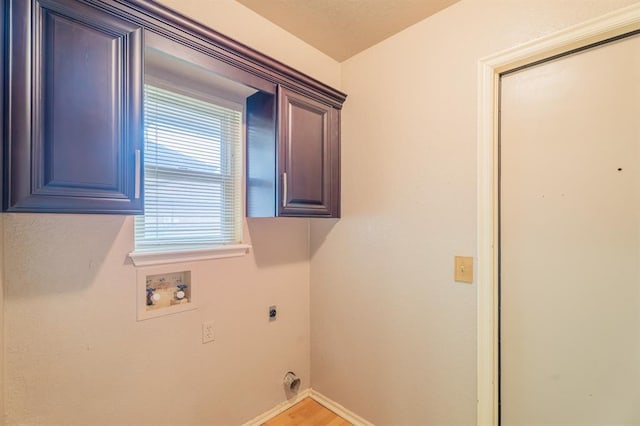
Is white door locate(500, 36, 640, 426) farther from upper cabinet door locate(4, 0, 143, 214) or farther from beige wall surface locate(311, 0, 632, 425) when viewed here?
upper cabinet door locate(4, 0, 143, 214)

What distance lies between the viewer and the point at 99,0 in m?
1.04

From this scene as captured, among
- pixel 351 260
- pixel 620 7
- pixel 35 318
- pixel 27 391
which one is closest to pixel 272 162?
pixel 351 260

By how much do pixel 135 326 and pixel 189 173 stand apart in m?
0.85

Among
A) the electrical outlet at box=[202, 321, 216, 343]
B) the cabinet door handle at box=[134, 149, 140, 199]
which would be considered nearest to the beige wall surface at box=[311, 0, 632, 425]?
the electrical outlet at box=[202, 321, 216, 343]

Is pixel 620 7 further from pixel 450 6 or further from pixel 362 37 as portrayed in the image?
pixel 362 37

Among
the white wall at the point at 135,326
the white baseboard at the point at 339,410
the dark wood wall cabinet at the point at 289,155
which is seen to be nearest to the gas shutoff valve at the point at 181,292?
the white wall at the point at 135,326

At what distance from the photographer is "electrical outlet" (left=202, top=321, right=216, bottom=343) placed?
1.65 m

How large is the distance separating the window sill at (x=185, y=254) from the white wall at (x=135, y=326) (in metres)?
0.04

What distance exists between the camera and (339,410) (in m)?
2.03

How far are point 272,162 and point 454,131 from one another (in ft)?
3.39

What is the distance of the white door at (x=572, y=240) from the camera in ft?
3.85

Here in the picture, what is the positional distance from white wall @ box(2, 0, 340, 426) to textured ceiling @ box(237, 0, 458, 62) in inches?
3.8

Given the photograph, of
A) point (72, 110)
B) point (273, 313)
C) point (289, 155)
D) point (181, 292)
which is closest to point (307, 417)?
point (273, 313)

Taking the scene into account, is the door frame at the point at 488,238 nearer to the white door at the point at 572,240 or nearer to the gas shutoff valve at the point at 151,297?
the white door at the point at 572,240
